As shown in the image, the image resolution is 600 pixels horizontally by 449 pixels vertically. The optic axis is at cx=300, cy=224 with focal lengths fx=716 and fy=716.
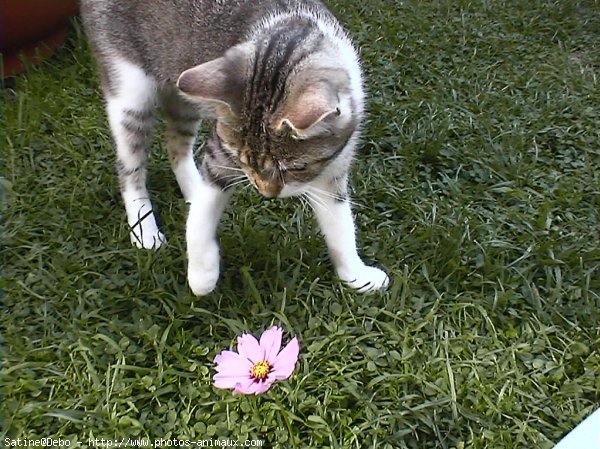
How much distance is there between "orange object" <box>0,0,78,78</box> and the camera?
296 cm

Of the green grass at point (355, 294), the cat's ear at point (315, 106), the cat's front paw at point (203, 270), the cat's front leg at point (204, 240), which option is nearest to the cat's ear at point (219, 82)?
the cat's ear at point (315, 106)

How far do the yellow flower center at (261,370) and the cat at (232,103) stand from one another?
1.01 feet

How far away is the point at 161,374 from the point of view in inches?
70.6

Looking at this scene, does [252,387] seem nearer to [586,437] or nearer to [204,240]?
[204,240]

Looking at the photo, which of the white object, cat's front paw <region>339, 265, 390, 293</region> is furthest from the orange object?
the white object

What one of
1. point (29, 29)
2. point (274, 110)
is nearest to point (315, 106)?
point (274, 110)

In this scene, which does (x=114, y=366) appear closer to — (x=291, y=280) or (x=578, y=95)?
(x=291, y=280)

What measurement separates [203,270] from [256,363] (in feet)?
1.05

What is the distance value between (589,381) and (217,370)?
3.06ft

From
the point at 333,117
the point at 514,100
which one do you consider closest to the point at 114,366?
the point at 333,117

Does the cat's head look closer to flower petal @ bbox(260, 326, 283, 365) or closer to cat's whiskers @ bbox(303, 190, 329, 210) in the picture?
cat's whiskers @ bbox(303, 190, 329, 210)

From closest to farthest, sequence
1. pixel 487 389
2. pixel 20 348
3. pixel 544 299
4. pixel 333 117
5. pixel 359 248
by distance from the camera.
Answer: pixel 333 117, pixel 487 389, pixel 20 348, pixel 544 299, pixel 359 248

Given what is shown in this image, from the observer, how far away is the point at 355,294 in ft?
6.69

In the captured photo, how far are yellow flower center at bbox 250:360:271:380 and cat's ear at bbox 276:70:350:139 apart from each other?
575 mm
